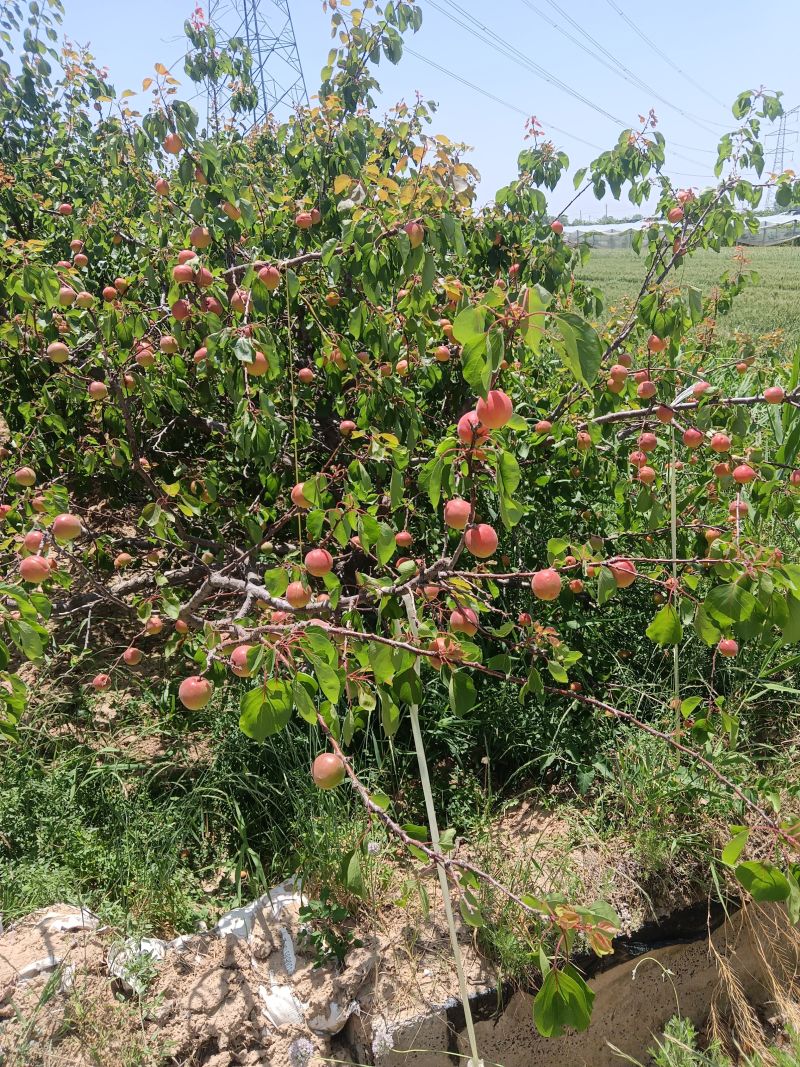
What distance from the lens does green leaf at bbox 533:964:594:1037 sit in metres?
1.03

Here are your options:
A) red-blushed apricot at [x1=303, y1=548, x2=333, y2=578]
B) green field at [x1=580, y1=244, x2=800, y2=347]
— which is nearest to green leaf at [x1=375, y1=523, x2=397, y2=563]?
red-blushed apricot at [x1=303, y1=548, x2=333, y2=578]

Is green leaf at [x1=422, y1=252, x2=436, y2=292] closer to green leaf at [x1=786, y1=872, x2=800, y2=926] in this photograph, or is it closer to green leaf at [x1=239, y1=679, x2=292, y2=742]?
green leaf at [x1=239, y1=679, x2=292, y2=742]

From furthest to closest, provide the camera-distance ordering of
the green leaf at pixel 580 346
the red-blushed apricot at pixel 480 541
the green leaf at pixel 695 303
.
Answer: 1. the green leaf at pixel 695 303
2. the red-blushed apricot at pixel 480 541
3. the green leaf at pixel 580 346

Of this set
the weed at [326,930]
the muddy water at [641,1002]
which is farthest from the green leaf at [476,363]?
the muddy water at [641,1002]

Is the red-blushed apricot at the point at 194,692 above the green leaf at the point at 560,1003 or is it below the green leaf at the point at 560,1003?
above

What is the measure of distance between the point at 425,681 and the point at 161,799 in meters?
0.92

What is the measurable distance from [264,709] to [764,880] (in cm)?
90

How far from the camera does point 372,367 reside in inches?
98.2

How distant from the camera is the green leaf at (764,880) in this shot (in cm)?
122

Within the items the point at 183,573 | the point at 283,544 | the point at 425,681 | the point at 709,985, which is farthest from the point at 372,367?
the point at 709,985

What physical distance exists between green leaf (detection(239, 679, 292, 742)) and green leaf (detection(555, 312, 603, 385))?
2.13 feet

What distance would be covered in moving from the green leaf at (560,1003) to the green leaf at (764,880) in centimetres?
37

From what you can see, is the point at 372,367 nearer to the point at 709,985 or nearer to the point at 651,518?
the point at 651,518

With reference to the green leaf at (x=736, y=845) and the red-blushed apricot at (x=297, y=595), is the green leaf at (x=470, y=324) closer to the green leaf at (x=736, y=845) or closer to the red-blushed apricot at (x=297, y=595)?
the red-blushed apricot at (x=297, y=595)
